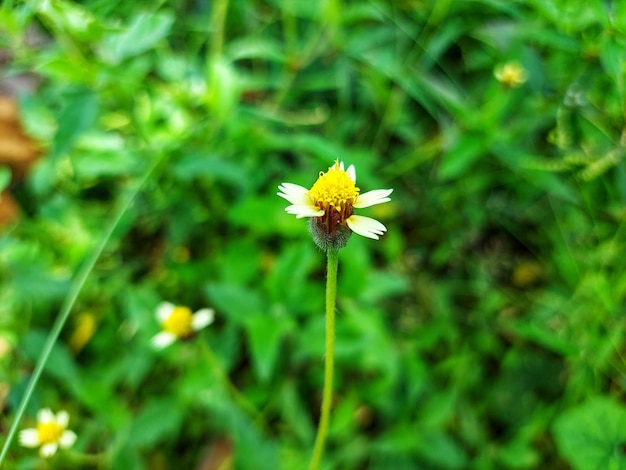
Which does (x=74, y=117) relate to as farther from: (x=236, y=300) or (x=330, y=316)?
(x=330, y=316)

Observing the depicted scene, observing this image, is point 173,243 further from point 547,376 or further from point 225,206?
point 547,376

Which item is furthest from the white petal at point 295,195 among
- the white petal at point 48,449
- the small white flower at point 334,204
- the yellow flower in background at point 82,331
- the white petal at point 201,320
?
the yellow flower in background at point 82,331

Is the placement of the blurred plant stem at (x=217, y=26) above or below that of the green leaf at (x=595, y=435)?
above

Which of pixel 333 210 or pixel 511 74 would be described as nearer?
pixel 333 210

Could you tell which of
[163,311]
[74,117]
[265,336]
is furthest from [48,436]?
[74,117]

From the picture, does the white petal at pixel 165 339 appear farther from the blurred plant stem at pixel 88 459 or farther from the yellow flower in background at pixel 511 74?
the yellow flower in background at pixel 511 74

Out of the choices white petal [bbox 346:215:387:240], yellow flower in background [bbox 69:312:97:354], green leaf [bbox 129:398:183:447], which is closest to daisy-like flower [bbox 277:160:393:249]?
white petal [bbox 346:215:387:240]

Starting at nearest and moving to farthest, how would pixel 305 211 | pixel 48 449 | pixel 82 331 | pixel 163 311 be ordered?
pixel 305 211 → pixel 48 449 → pixel 163 311 → pixel 82 331
